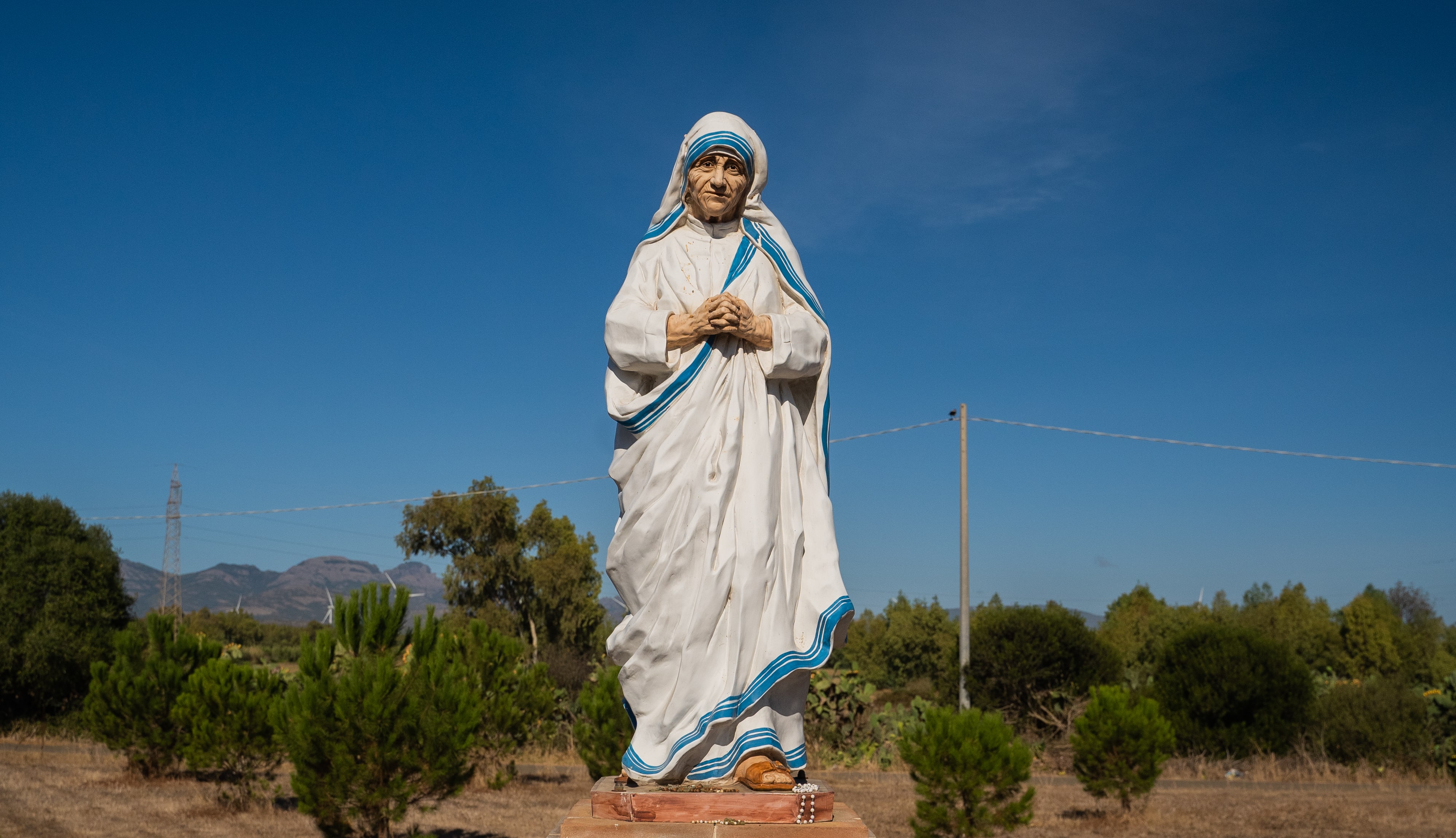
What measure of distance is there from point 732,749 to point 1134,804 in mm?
10455

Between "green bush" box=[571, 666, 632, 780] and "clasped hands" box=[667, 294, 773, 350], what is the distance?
823cm

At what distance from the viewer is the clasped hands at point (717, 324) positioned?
3764 mm

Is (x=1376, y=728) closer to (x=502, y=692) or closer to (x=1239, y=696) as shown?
(x=1239, y=696)

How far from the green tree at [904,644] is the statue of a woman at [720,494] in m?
30.5

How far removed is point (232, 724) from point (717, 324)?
426 inches

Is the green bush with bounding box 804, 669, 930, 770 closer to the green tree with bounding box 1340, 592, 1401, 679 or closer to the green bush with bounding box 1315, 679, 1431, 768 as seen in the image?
the green bush with bounding box 1315, 679, 1431, 768

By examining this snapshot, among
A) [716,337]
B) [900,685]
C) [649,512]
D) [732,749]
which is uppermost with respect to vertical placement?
[716,337]

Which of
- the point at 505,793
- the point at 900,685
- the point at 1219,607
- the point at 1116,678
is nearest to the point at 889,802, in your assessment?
the point at 505,793

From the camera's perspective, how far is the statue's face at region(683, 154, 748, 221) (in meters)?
4.10

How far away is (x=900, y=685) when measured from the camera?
34.5m

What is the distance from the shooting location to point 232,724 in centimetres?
1196

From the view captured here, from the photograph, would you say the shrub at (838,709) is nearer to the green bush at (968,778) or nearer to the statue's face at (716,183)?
the green bush at (968,778)

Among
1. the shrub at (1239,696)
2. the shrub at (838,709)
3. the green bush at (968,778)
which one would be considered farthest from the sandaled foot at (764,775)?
the shrub at (1239,696)

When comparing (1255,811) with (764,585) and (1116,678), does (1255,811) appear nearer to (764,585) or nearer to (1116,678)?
(1116,678)
